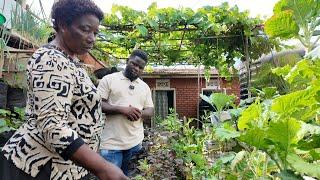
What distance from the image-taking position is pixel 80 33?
60.5 inches

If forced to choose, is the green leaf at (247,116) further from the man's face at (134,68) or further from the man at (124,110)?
the man's face at (134,68)

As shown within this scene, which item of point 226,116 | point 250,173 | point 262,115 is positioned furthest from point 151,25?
point 262,115

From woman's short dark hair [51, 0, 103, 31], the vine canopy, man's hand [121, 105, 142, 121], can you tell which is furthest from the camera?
the vine canopy

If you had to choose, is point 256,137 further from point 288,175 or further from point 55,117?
point 55,117

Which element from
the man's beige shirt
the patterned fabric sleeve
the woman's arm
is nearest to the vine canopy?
the man's beige shirt

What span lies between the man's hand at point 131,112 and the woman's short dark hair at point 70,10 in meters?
1.85

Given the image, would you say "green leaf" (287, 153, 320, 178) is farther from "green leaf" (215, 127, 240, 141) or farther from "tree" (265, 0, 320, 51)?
"tree" (265, 0, 320, 51)

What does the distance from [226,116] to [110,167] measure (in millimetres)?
3807

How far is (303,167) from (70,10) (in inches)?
39.4

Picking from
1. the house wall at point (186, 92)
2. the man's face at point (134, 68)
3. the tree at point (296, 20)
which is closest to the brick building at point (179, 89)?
the house wall at point (186, 92)

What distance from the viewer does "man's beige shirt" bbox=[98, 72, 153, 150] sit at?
346 cm

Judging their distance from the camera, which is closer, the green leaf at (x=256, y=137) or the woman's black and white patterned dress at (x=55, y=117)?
the woman's black and white patterned dress at (x=55, y=117)

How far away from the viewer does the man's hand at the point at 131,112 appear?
3.39 metres

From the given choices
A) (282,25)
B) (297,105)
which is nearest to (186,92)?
(282,25)
